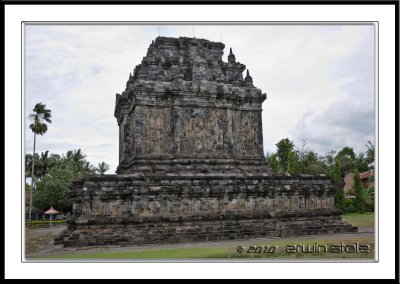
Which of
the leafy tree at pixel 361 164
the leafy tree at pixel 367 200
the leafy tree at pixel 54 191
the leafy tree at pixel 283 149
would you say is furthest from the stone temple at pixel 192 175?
the leafy tree at pixel 361 164

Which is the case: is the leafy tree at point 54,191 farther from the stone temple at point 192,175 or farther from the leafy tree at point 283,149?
the leafy tree at point 283,149

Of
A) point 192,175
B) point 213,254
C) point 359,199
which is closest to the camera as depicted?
point 213,254

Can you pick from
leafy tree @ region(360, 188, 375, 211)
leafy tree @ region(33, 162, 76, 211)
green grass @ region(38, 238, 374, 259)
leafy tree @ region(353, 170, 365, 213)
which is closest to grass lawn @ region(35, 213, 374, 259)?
green grass @ region(38, 238, 374, 259)

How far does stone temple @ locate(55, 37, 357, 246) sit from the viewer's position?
1875 centimetres

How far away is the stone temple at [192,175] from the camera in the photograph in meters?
18.8

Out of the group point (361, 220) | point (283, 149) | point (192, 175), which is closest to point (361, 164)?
point (283, 149)

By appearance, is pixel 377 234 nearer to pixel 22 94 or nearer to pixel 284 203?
pixel 22 94

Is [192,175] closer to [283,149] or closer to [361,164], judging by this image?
[283,149]

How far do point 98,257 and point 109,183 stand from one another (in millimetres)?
5126

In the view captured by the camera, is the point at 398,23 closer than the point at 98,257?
Yes

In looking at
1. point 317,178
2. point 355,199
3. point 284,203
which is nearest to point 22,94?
point 284,203

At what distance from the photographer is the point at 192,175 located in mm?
20000

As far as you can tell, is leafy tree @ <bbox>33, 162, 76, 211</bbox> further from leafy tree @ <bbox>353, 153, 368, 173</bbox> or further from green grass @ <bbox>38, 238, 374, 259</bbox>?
leafy tree @ <bbox>353, 153, 368, 173</bbox>

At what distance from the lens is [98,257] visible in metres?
14.2
